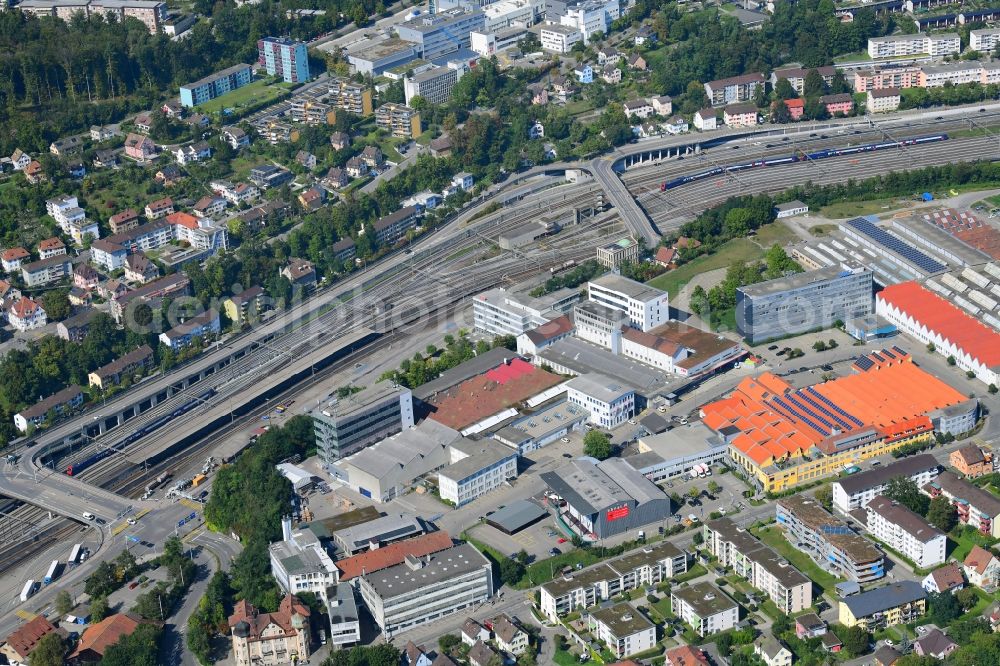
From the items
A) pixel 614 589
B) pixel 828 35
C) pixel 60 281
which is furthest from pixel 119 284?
pixel 828 35

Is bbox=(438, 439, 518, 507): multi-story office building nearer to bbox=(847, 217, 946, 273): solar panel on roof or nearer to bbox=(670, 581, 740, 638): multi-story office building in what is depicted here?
bbox=(670, 581, 740, 638): multi-story office building

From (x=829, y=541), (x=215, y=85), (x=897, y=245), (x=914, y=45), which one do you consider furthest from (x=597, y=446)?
(x=914, y=45)

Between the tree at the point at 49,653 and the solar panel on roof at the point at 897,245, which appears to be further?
the solar panel on roof at the point at 897,245

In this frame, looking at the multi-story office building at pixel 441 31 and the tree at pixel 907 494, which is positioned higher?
the multi-story office building at pixel 441 31

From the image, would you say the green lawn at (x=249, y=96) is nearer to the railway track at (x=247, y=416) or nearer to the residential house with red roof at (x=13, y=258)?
the residential house with red roof at (x=13, y=258)

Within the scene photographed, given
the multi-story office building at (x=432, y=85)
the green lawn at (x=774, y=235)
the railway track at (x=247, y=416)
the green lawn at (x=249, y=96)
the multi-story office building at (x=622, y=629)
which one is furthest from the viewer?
the multi-story office building at (x=432, y=85)

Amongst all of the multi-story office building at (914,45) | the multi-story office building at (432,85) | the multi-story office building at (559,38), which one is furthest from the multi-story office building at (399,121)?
the multi-story office building at (914,45)

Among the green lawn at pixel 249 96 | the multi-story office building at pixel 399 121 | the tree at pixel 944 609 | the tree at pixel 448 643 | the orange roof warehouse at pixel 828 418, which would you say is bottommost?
the tree at pixel 448 643
